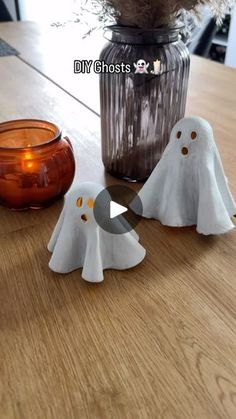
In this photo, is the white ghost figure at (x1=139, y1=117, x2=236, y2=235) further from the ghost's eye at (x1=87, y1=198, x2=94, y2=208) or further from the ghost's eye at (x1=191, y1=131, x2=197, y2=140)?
the ghost's eye at (x1=87, y1=198, x2=94, y2=208)

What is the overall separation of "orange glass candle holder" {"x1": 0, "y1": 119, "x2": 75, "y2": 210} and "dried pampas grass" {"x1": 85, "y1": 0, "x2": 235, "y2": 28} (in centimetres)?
19

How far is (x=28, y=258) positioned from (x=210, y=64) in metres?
1.23

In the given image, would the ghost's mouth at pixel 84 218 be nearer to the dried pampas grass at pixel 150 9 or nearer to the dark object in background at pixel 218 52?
the dried pampas grass at pixel 150 9

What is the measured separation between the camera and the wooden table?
37cm

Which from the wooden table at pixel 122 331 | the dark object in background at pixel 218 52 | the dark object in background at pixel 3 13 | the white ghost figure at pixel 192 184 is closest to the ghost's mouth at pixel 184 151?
the white ghost figure at pixel 192 184

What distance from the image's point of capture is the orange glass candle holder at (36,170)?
1.92 feet

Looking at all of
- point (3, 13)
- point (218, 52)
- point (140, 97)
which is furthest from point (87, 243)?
point (218, 52)

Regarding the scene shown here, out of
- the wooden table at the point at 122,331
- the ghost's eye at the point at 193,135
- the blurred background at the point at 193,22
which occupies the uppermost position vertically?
the ghost's eye at the point at 193,135

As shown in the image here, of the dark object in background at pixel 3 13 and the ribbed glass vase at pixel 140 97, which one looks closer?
the ribbed glass vase at pixel 140 97

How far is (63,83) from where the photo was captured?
1.29m

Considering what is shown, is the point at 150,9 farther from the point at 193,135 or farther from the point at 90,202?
the point at 90,202

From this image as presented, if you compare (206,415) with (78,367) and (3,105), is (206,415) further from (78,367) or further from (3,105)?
(3,105)

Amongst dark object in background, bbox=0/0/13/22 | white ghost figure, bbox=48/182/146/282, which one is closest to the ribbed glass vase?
white ghost figure, bbox=48/182/146/282

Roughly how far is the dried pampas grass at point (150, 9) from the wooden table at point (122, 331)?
0.30 m
